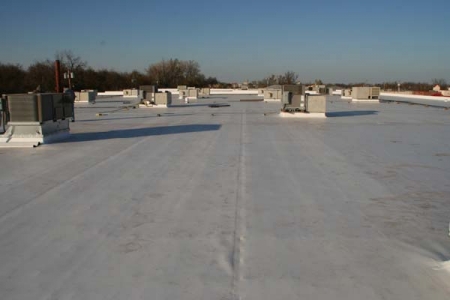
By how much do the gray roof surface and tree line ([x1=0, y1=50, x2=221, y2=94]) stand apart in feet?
133

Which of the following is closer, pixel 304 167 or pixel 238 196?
pixel 238 196

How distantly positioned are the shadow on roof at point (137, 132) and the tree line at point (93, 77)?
107ft

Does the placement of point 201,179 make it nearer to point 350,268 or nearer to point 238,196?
point 238,196

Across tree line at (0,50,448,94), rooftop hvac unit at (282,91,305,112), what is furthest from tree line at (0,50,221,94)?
rooftop hvac unit at (282,91,305,112)

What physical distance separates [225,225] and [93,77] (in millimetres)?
73921

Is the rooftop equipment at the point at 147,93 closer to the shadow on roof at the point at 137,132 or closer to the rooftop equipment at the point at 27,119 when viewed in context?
the shadow on roof at the point at 137,132

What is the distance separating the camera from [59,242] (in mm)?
4609

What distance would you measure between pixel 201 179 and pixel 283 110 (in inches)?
593

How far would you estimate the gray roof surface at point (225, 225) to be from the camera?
11.9ft

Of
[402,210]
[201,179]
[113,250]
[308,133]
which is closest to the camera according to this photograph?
[113,250]

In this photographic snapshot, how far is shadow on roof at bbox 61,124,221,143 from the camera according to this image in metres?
13.8

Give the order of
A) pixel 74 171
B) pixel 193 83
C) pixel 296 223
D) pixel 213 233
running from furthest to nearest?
pixel 193 83 → pixel 74 171 → pixel 296 223 → pixel 213 233

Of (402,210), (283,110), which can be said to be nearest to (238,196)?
(402,210)

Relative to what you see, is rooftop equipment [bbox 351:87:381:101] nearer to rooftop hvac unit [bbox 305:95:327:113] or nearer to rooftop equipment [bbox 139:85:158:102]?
rooftop hvac unit [bbox 305:95:327:113]
